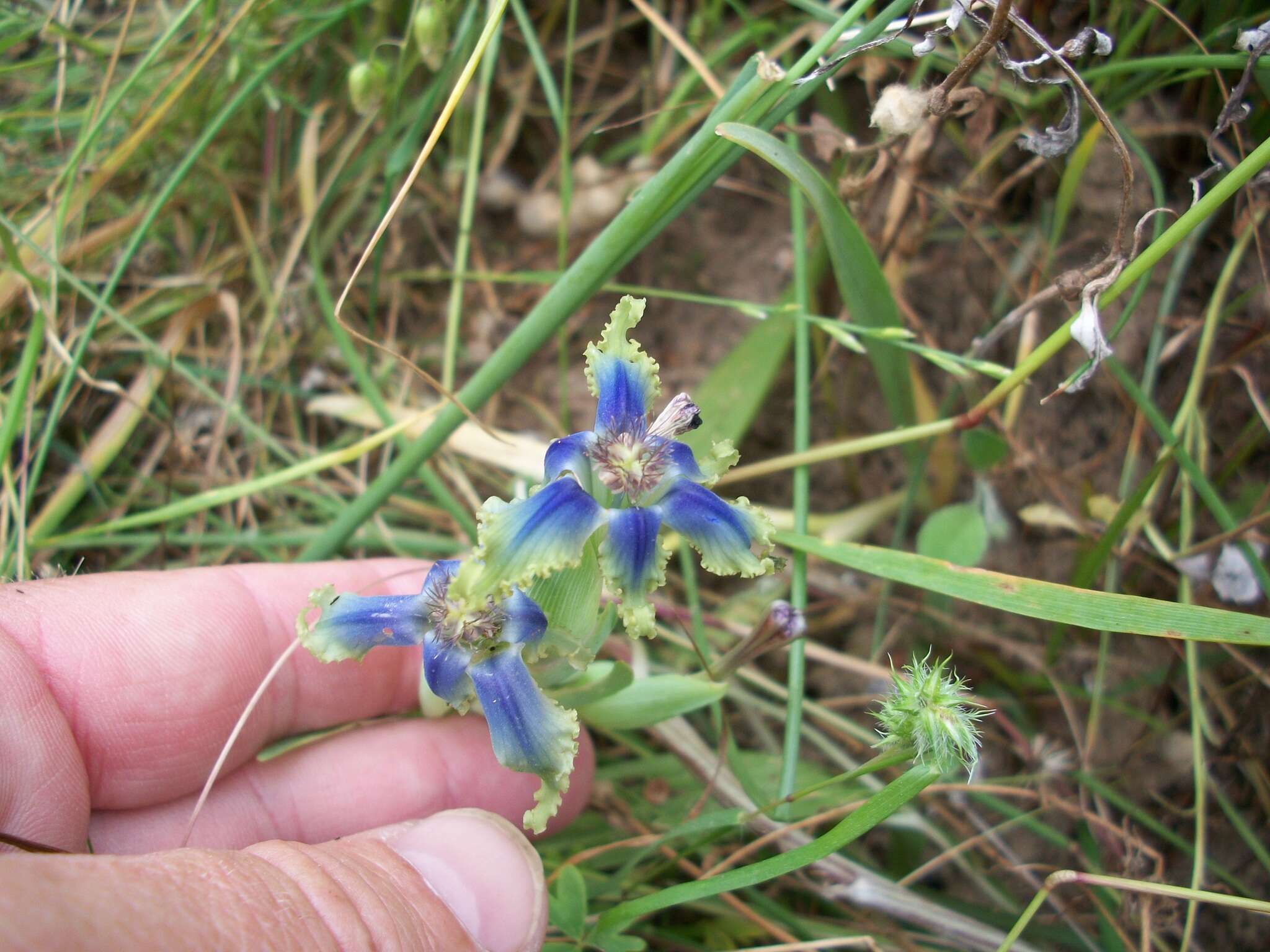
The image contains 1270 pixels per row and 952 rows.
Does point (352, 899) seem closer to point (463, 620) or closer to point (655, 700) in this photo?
point (463, 620)

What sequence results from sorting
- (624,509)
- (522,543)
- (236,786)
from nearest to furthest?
(522,543) < (624,509) < (236,786)

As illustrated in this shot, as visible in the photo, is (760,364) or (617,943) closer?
(617,943)

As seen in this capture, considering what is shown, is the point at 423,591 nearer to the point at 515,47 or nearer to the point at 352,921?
the point at 352,921

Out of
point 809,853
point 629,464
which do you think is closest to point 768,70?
point 629,464

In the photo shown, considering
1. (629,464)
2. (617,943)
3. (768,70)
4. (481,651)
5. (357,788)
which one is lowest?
(617,943)

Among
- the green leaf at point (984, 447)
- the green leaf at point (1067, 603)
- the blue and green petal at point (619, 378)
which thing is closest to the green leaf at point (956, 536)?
the green leaf at point (984, 447)

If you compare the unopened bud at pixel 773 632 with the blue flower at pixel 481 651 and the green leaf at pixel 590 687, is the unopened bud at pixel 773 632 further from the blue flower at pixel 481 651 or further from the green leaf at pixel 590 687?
the blue flower at pixel 481 651

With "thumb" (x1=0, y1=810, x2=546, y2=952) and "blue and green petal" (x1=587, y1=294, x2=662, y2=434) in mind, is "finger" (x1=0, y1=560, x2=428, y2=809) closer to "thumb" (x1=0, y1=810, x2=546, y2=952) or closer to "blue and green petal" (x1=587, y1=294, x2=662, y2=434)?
"thumb" (x1=0, y1=810, x2=546, y2=952)
